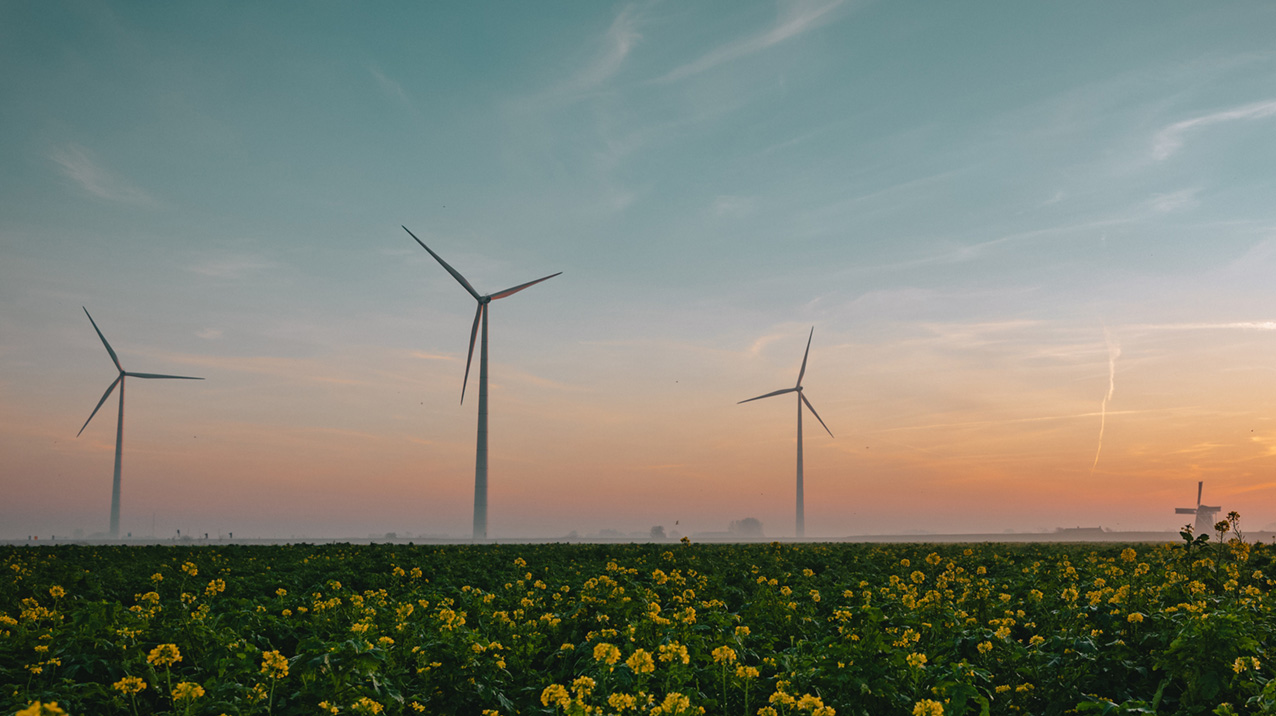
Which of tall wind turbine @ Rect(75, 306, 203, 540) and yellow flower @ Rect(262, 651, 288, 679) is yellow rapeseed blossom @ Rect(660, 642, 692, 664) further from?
tall wind turbine @ Rect(75, 306, 203, 540)

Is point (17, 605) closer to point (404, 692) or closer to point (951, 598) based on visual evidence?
point (404, 692)

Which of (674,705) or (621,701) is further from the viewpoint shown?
(674,705)

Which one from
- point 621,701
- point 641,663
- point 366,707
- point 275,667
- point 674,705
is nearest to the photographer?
point 621,701

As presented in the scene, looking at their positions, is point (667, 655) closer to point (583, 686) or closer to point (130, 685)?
point (583, 686)

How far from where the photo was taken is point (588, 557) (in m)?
41.7

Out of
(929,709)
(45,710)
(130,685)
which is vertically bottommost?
(130,685)

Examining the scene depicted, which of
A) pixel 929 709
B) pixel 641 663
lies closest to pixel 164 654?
pixel 641 663

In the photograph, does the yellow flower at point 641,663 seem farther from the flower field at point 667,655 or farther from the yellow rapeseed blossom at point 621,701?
the yellow rapeseed blossom at point 621,701

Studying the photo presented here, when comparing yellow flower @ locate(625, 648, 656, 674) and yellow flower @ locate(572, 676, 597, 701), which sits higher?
yellow flower @ locate(625, 648, 656, 674)

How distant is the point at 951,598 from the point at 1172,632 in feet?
19.4

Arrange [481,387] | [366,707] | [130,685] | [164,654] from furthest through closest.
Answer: [481,387] < [164,654] < [130,685] < [366,707]

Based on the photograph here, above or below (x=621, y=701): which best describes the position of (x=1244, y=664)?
below

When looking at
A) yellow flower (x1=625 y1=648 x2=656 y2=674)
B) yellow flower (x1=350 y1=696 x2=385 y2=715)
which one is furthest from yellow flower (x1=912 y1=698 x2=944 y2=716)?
yellow flower (x1=350 y1=696 x2=385 y2=715)

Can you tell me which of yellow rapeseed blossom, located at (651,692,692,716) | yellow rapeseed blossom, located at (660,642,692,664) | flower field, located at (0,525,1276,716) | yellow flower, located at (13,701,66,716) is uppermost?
yellow flower, located at (13,701,66,716)
